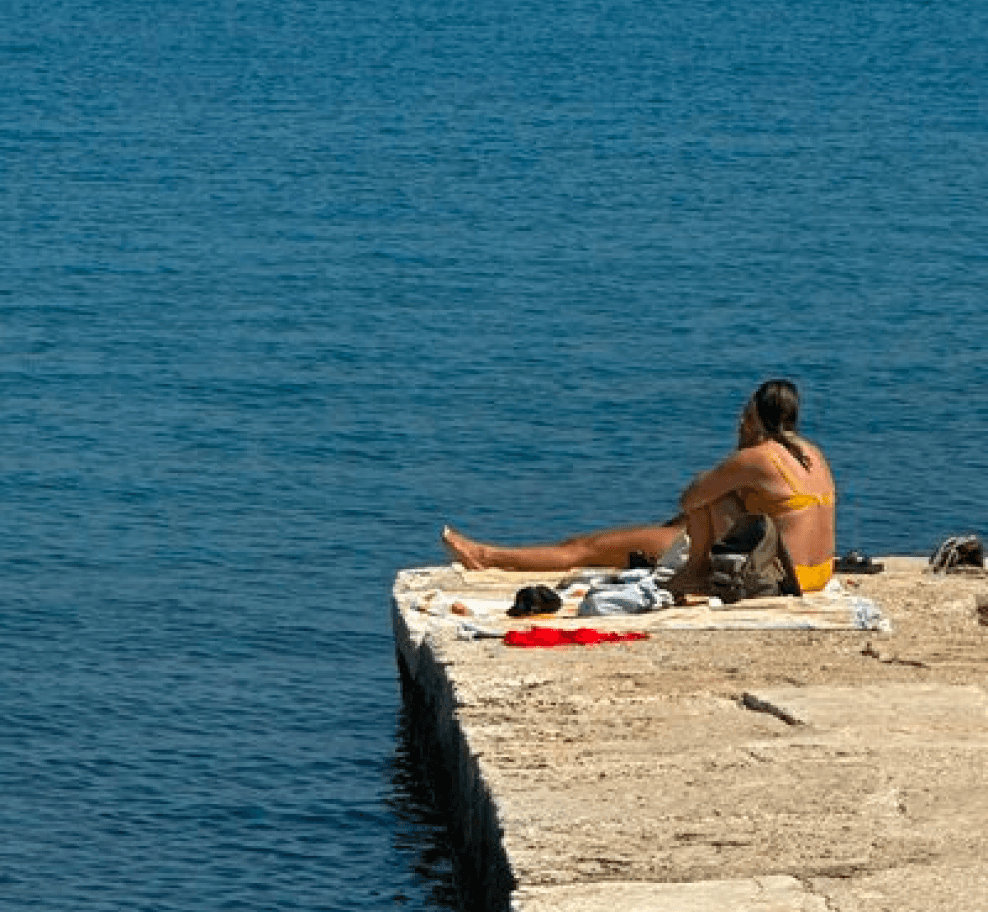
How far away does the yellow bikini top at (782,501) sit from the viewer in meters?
16.5

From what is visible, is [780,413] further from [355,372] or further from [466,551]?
[355,372]

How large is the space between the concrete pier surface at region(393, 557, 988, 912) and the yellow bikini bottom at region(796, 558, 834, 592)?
29 centimetres

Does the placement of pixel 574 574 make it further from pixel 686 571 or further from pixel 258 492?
pixel 258 492

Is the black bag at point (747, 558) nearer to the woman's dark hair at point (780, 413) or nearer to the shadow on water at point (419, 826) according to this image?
the woman's dark hair at point (780, 413)

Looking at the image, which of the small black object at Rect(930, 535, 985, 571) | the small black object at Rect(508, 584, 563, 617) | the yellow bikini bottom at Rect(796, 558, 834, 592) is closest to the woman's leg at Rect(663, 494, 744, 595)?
the yellow bikini bottom at Rect(796, 558, 834, 592)

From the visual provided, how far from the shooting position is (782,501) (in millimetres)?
16578

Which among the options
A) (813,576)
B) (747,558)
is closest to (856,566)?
(813,576)

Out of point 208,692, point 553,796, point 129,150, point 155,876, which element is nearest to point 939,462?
point 208,692

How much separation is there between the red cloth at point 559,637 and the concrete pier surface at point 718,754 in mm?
121

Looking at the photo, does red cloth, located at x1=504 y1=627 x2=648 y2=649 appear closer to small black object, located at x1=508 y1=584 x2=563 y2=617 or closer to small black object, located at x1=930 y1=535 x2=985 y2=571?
small black object, located at x1=508 y1=584 x2=563 y2=617

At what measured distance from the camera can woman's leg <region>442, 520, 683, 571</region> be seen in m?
18.0

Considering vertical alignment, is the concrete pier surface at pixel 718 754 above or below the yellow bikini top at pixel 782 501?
below

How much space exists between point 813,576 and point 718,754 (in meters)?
3.89

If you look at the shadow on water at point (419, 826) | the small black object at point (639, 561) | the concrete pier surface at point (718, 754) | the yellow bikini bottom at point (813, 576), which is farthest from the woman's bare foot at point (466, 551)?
the yellow bikini bottom at point (813, 576)
